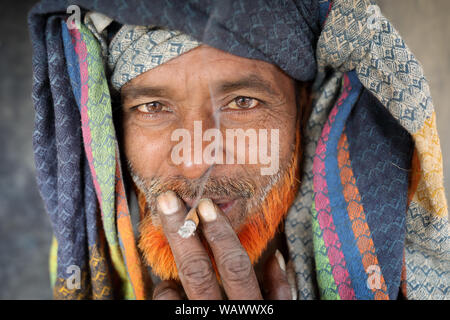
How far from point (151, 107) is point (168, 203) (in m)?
0.38

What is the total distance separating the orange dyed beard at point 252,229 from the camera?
1164mm

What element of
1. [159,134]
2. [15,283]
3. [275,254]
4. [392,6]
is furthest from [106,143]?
[15,283]

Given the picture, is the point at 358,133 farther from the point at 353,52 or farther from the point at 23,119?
the point at 23,119

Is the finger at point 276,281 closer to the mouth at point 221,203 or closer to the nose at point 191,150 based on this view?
the mouth at point 221,203

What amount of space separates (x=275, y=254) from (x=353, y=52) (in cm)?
76

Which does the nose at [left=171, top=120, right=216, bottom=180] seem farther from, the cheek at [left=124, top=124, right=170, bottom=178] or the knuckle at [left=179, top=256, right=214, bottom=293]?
the knuckle at [left=179, top=256, right=214, bottom=293]


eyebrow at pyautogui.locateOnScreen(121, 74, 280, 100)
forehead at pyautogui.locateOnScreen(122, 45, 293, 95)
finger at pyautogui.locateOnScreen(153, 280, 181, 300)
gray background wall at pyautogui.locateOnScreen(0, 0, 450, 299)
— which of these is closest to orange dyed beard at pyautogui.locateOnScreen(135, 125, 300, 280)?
finger at pyautogui.locateOnScreen(153, 280, 181, 300)

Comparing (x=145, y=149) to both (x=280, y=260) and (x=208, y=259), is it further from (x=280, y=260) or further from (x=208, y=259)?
(x=280, y=260)

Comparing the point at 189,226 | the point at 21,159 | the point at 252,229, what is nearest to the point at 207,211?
the point at 189,226

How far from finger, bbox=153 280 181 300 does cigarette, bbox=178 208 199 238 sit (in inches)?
11.5

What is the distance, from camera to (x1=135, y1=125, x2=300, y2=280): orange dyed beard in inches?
45.8

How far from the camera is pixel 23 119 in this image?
182cm

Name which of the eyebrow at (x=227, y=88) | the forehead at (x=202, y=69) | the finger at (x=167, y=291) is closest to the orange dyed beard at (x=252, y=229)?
→ the finger at (x=167, y=291)

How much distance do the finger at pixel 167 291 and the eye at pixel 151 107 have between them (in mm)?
591
